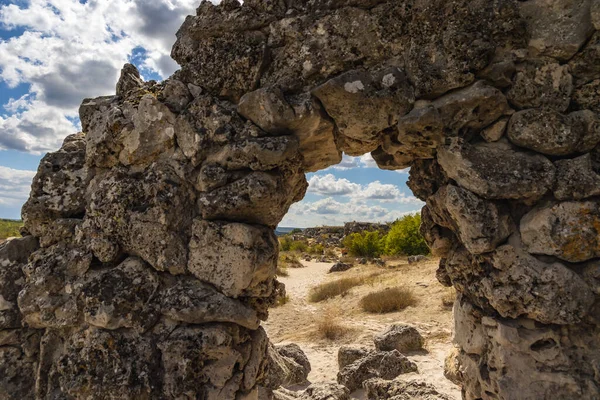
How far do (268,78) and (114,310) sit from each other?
2.13 metres

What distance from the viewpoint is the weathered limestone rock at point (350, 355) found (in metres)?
6.55

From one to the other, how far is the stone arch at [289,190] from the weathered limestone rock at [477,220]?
0.5 inches

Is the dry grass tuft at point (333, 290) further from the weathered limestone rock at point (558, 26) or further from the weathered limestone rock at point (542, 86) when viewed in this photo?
the weathered limestone rock at point (558, 26)

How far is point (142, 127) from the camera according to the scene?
3.37 meters

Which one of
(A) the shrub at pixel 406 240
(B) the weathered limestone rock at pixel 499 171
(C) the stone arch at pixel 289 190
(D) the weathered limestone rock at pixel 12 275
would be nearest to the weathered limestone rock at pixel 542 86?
(C) the stone arch at pixel 289 190

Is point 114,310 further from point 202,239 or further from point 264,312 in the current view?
point 264,312

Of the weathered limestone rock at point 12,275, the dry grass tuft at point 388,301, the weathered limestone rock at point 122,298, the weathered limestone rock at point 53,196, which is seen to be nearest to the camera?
the weathered limestone rock at point 122,298

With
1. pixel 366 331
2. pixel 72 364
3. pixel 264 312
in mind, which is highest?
pixel 264 312

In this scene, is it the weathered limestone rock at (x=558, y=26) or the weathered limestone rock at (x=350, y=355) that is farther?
the weathered limestone rock at (x=350, y=355)

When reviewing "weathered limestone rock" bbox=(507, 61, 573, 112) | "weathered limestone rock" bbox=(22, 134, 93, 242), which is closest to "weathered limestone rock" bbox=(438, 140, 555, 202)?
"weathered limestone rock" bbox=(507, 61, 573, 112)

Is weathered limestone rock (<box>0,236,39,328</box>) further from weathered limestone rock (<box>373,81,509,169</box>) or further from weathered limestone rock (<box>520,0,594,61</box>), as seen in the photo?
weathered limestone rock (<box>520,0,594,61</box>)

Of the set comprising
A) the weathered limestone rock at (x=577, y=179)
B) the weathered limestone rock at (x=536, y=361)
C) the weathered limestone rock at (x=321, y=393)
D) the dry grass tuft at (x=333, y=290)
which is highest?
the weathered limestone rock at (x=577, y=179)

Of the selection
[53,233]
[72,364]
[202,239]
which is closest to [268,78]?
[202,239]

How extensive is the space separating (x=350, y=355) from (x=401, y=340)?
0.96m
